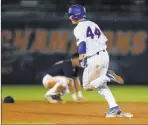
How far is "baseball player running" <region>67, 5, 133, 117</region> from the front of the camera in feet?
35.5

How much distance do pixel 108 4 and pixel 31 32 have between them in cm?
309

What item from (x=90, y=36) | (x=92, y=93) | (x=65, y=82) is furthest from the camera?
(x=92, y=93)

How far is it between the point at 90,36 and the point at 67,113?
1.90m

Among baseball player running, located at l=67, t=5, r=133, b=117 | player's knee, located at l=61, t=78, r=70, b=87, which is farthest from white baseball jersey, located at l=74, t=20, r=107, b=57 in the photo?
player's knee, located at l=61, t=78, r=70, b=87

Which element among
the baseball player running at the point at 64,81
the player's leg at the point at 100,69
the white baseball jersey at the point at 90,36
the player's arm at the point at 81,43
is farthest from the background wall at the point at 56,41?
the player's arm at the point at 81,43

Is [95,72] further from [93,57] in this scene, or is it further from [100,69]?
[93,57]

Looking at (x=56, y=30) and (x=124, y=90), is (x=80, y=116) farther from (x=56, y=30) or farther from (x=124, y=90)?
(x=56, y=30)

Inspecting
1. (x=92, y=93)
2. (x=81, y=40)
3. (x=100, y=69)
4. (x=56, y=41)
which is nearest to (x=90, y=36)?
(x=81, y=40)

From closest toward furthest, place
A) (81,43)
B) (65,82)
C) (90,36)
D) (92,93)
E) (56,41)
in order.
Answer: (81,43) → (90,36) → (65,82) → (92,93) → (56,41)

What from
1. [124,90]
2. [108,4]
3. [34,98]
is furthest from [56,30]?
[34,98]

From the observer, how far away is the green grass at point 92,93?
1658cm

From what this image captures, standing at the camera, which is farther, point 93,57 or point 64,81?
point 64,81

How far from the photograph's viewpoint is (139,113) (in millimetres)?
11883

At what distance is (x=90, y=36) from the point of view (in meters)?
10.9
